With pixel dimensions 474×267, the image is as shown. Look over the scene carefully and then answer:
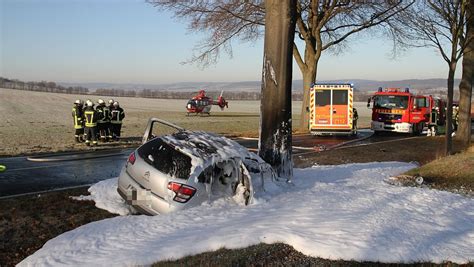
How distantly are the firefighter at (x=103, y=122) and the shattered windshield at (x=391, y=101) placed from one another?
1493 cm

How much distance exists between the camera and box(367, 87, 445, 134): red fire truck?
2766 cm

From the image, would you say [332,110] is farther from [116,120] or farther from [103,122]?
[103,122]

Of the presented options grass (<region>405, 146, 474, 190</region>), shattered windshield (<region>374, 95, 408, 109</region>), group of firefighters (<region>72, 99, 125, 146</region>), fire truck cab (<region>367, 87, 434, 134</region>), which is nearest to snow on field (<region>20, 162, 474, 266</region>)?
grass (<region>405, 146, 474, 190</region>)

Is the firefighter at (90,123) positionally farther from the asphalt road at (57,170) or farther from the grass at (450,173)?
the grass at (450,173)

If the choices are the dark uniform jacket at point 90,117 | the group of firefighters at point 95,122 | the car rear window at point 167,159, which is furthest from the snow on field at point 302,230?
the group of firefighters at point 95,122

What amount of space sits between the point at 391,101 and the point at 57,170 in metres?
20.3

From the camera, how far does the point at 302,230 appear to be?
5.96 m

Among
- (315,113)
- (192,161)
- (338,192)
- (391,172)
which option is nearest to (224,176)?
(192,161)

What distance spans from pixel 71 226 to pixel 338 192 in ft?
13.4

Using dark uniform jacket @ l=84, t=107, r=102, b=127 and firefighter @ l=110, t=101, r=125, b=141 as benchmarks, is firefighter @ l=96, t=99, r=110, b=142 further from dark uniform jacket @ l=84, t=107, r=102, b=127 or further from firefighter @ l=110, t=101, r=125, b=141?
dark uniform jacket @ l=84, t=107, r=102, b=127

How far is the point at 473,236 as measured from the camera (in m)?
6.26

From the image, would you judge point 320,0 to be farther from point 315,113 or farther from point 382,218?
point 382,218

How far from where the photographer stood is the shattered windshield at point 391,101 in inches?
1098

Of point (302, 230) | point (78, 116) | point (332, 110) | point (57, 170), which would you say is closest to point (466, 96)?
point (332, 110)
